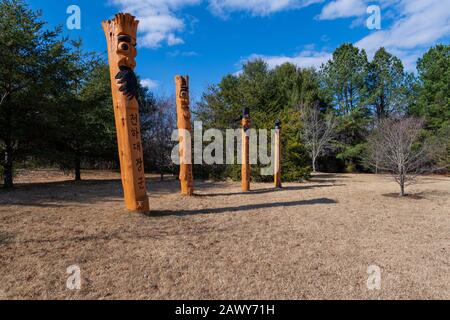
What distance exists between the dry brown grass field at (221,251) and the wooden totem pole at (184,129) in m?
1.67

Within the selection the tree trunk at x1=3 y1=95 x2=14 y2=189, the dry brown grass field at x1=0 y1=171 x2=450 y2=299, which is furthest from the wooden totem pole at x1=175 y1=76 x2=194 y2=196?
the tree trunk at x1=3 y1=95 x2=14 y2=189

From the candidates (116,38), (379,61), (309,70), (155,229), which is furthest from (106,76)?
(379,61)

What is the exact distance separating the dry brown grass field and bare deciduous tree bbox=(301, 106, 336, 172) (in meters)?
15.4

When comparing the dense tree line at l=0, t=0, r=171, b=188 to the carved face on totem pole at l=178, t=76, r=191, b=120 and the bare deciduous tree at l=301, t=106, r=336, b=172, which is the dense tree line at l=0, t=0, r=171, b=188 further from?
the bare deciduous tree at l=301, t=106, r=336, b=172

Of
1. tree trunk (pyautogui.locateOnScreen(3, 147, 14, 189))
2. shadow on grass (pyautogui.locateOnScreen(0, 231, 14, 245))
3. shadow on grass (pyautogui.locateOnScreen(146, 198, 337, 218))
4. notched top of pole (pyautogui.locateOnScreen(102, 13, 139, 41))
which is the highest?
notched top of pole (pyautogui.locateOnScreen(102, 13, 139, 41))

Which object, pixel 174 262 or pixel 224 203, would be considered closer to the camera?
pixel 174 262

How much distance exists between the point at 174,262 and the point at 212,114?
50.2ft

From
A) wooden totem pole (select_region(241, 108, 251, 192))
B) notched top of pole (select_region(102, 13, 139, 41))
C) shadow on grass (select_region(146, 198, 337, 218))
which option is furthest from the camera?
wooden totem pole (select_region(241, 108, 251, 192))

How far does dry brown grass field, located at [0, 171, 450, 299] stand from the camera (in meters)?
2.70

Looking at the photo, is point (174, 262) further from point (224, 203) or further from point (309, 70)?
point (309, 70)

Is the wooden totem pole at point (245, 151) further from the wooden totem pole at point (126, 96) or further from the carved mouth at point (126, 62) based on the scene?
the carved mouth at point (126, 62)

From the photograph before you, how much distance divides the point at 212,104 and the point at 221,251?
15534 millimetres

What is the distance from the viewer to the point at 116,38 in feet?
17.0

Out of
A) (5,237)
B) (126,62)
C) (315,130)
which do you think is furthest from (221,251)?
(315,130)
